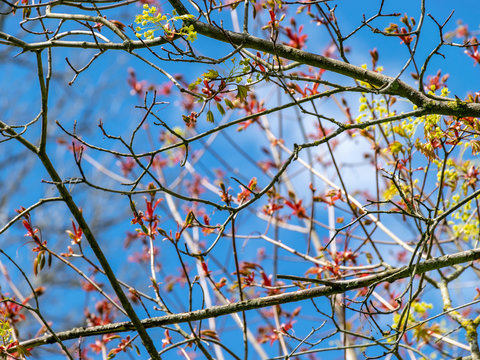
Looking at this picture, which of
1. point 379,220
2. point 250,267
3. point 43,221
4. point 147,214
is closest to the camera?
point 147,214

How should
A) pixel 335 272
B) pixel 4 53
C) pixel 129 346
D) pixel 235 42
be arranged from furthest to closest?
pixel 4 53
pixel 335 272
pixel 129 346
pixel 235 42

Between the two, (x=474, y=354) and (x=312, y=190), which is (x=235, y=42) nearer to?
(x=312, y=190)

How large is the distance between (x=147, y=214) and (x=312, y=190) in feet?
3.54

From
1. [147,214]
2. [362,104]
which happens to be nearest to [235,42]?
[362,104]

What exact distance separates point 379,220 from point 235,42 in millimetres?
1706

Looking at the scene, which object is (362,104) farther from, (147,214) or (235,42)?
(147,214)

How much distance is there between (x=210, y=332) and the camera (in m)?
2.34

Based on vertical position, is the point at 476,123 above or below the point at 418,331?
above

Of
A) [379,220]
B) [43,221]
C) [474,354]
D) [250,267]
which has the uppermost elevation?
[43,221]

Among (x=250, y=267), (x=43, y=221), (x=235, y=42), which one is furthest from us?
(x=43, y=221)

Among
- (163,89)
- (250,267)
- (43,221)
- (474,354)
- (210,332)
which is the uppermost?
(43,221)

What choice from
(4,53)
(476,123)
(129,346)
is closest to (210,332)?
(129,346)

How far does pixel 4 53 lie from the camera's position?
8.52 metres

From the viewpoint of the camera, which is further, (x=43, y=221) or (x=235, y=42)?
(x=43, y=221)
